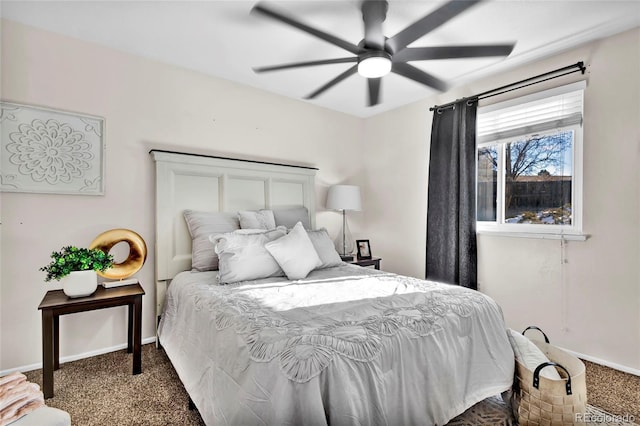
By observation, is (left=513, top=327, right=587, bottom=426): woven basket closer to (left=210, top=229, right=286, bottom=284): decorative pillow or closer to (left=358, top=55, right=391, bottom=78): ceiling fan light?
(left=210, top=229, right=286, bottom=284): decorative pillow

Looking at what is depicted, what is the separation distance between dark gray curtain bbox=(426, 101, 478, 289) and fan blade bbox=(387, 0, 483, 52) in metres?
1.50

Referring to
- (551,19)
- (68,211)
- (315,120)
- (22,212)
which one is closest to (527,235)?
(551,19)

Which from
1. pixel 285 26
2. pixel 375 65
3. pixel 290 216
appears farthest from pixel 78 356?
pixel 375 65

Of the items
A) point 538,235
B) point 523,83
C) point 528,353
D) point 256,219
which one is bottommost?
point 528,353

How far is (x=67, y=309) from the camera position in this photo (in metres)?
1.95

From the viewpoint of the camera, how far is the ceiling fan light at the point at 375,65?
6.55ft

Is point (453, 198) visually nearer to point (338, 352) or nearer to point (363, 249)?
point (363, 249)

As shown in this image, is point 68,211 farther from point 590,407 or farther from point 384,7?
point 590,407

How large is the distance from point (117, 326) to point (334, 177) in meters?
2.79

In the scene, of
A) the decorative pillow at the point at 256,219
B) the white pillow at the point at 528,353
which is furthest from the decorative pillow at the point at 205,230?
the white pillow at the point at 528,353

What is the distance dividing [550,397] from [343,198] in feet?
8.39

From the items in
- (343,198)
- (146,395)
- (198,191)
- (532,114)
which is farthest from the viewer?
(343,198)

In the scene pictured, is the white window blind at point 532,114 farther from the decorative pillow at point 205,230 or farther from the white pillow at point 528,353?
the decorative pillow at point 205,230

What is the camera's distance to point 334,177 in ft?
13.4
